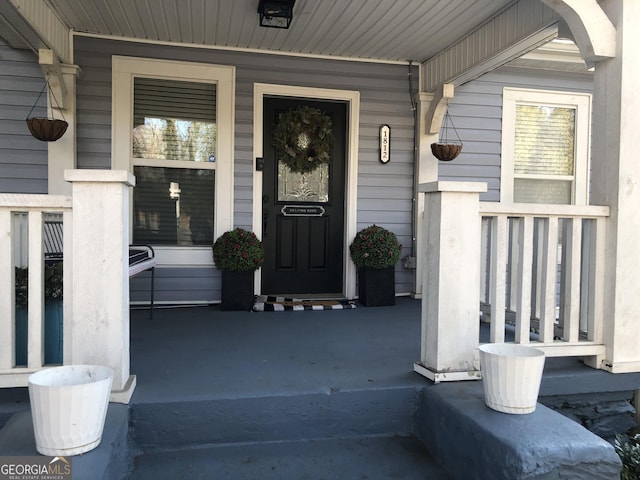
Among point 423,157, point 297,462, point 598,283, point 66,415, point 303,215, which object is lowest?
point 297,462

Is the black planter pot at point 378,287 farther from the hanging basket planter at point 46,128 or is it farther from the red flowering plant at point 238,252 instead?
the hanging basket planter at point 46,128

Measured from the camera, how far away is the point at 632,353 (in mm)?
2480

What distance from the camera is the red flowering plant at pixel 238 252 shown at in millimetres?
4008

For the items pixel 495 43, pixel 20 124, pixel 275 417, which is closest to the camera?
pixel 275 417

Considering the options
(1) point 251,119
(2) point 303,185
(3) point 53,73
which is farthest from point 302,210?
(3) point 53,73

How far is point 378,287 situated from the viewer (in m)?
4.30

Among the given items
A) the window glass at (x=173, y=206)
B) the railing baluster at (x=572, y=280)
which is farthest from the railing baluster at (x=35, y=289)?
the railing baluster at (x=572, y=280)

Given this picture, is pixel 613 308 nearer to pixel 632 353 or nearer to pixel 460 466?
pixel 632 353

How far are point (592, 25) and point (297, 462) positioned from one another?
8.16ft

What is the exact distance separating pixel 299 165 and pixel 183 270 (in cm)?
139

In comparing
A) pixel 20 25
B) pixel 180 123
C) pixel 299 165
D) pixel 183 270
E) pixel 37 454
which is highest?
pixel 20 25

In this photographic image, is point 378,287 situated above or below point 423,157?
below

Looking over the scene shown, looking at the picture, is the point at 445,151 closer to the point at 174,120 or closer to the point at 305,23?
the point at 305,23

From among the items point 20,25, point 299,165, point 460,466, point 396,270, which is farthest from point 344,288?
point 20,25
